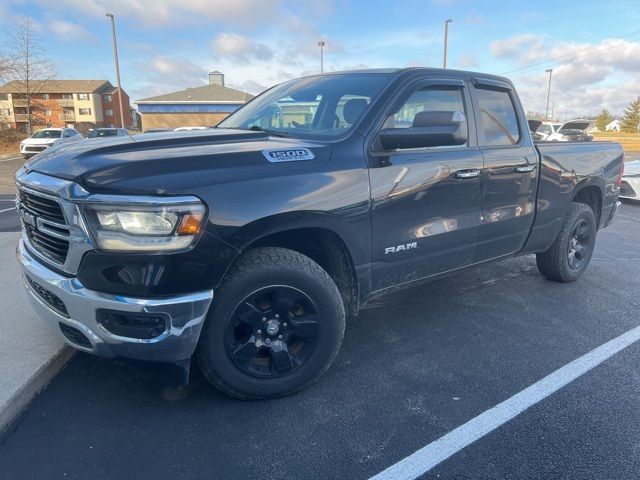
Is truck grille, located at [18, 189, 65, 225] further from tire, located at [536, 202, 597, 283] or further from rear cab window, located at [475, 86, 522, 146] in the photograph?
tire, located at [536, 202, 597, 283]

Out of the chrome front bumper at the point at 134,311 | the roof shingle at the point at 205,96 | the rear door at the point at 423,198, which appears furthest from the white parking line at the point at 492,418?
the roof shingle at the point at 205,96

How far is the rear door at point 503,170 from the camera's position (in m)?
3.83

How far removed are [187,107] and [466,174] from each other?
141 feet

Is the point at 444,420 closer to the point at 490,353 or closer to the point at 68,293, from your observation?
the point at 490,353

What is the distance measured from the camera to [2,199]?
10.4 metres

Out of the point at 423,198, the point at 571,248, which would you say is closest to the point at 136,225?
the point at 423,198

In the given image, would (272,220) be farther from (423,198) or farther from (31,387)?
(31,387)

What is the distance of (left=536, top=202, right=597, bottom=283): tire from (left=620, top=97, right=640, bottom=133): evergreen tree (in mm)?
79658

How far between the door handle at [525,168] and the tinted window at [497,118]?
222 mm

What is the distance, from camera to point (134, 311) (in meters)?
2.36

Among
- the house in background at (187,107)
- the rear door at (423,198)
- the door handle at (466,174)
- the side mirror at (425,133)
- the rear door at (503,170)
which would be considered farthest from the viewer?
the house in background at (187,107)

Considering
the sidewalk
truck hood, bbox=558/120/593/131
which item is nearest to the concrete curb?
the sidewalk

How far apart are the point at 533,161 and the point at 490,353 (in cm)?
169

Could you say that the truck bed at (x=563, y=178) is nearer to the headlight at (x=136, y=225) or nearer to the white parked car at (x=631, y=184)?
the headlight at (x=136, y=225)
